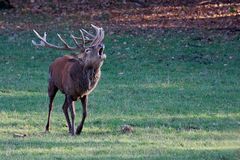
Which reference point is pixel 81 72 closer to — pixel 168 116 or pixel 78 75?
pixel 78 75

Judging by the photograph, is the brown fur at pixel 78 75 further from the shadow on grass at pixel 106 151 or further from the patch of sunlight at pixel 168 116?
the shadow on grass at pixel 106 151

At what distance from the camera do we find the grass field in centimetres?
1161

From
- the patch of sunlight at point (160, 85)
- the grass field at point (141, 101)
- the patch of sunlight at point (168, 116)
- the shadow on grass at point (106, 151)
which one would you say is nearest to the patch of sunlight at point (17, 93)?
the grass field at point (141, 101)

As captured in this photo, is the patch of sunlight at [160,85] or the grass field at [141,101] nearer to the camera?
the grass field at [141,101]

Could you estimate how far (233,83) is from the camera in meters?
19.3

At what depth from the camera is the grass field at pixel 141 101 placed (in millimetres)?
11609

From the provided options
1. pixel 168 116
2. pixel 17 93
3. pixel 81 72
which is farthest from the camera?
pixel 17 93

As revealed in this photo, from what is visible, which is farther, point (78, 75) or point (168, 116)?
point (168, 116)

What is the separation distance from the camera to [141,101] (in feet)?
55.9

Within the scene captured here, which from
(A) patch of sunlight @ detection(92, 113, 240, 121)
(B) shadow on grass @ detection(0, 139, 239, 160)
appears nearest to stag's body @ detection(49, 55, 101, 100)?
(A) patch of sunlight @ detection(92, 113, 240, 121)

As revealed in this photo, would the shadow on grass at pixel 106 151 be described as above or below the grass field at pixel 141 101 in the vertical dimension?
above

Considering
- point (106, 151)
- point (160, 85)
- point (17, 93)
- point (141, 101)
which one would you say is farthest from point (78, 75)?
point (160, 85)

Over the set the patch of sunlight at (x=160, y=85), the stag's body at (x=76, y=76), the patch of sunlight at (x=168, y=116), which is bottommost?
the patch of sunlight at (x=160, y=85)

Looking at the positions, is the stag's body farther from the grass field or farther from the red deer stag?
the grass field
